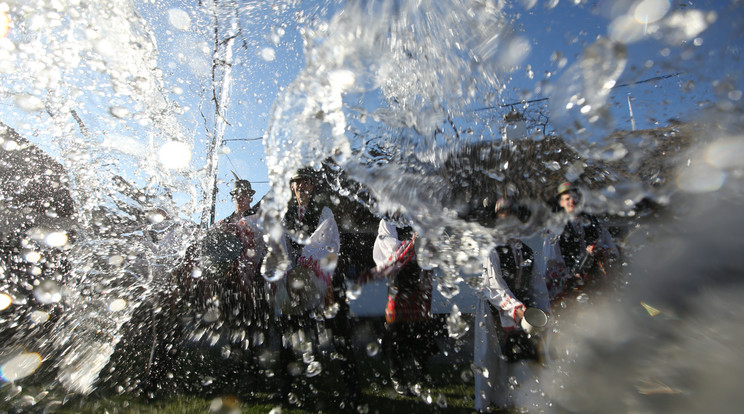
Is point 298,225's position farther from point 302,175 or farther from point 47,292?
point 47,292

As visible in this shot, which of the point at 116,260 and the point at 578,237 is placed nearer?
the point at 578,237

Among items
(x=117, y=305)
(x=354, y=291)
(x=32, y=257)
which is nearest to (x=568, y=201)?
(x=354, y=291)

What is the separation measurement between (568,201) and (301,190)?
2274 millimetres

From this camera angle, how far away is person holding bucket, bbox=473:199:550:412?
2.80 meters

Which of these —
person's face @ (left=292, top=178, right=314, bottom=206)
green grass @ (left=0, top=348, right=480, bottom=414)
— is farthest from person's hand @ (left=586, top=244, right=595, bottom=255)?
person's face @ (left=292, top=178, right=314, bottom=206)

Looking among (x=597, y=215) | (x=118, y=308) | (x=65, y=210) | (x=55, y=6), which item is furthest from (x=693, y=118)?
(x=65, y=210)

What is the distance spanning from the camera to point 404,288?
3.28 meters

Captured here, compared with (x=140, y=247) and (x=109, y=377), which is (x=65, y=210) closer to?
(x=140, y=247)

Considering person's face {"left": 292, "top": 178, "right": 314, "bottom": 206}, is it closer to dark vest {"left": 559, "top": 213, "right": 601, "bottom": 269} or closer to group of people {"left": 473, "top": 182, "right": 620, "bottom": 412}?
group of people {"left": 473, "top": 182, "right": 620, "bottom": 412}

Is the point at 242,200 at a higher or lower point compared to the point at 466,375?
higher

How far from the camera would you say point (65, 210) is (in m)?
4.61

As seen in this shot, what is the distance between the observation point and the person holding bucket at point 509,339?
280 cm

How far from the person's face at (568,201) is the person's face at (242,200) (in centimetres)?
322

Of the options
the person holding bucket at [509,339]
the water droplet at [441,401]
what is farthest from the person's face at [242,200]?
the water droplet at [441,401]
